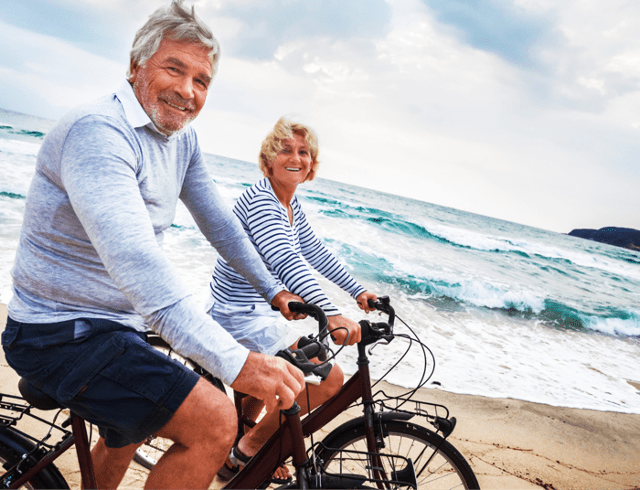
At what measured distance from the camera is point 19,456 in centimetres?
150

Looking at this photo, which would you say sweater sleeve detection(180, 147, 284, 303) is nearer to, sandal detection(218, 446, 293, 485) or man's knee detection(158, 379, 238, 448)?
man's knee detection(158, 379, 238, 448)

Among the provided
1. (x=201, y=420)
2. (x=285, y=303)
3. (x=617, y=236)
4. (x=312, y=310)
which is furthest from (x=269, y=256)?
(x=617, y=236)

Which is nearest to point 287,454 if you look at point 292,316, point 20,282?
point 292,316

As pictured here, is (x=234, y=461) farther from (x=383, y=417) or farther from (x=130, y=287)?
(x=130, y=287)

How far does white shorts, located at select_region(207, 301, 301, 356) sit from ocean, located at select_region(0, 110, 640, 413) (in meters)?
2.62

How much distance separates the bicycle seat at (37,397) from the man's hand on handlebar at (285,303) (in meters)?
0.92

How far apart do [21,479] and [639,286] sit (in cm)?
2649

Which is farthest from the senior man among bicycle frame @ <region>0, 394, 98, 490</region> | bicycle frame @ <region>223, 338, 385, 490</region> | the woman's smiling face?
the woman's smiling face

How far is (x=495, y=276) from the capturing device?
→ 14.6 metres

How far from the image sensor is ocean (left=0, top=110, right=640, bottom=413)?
5.18 metres

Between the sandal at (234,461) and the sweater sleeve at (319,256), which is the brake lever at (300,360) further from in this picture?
the sweater sleeve at (319,256)

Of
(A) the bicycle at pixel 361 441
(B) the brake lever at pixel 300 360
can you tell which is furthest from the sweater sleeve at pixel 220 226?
(B) the brake lever at pixel 300 360

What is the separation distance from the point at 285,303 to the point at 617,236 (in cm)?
8315

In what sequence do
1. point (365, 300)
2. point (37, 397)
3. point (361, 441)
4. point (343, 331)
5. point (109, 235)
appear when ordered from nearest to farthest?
point (109, 235), point (37, 397), point (343, 331), point (361, 441), point (365, 300)
